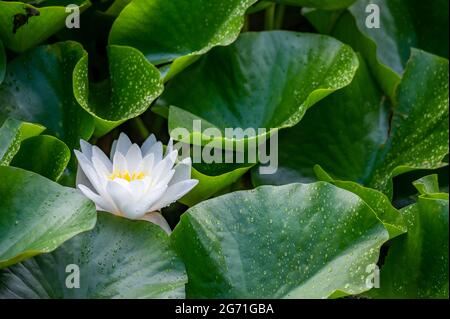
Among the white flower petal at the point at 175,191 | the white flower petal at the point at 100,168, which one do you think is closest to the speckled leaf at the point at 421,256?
the white flower petal at the point at 175,191

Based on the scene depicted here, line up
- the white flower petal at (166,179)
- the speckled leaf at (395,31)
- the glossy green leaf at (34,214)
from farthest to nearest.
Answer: the speckled leaf at (395,31), the white flower petal at (166,179), the glossy green leaf at (34,214)

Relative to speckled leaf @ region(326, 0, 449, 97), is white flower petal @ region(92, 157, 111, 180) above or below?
below

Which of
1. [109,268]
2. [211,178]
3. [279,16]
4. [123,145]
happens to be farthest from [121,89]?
[279,16]

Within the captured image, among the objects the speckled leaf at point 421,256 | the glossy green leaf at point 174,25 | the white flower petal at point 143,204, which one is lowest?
the speckled leaf at point 421,256

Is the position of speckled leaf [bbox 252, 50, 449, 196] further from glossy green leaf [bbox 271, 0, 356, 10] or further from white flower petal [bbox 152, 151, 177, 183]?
white flower petal [bbox 152, 151, 177, 183]

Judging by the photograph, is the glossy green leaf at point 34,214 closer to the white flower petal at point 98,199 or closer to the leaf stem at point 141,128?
the white flower petal at point 98,199

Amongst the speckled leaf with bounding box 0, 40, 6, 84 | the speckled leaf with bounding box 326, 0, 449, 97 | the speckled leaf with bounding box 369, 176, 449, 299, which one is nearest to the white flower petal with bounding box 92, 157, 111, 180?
the speckled leaf with bounding box 0, 40, 6, 84
